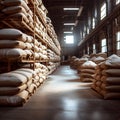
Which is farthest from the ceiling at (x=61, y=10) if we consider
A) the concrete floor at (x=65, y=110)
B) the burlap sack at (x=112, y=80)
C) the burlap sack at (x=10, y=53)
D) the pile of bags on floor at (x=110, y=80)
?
the concrete floor at (x=65, y=110)

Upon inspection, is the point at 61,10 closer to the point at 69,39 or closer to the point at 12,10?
the point at 69,39

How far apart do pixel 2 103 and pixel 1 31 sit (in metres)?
1.56

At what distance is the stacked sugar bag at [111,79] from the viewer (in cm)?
576

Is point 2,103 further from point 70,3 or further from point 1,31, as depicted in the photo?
point 70,3

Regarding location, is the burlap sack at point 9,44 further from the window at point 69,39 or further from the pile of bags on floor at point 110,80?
the window at point 69,39

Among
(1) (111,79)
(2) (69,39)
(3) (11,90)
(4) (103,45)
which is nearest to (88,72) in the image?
(1) (111,79)

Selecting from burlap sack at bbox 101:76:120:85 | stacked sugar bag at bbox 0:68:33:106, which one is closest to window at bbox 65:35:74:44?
burlap sack at bbox 101:76:120:85

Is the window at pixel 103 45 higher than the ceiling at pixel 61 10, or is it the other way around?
the ceiling at pixel 61 10

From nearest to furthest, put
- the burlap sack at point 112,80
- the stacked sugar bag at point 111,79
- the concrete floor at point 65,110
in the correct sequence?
the concrete floor at point 65,110 → the stacked sugar bag at point 111,79 → the burlap sack at point 112,80

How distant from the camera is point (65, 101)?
5.47 meters

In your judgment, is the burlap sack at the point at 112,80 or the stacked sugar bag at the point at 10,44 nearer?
the stacked sugar bag at the point at 10,44

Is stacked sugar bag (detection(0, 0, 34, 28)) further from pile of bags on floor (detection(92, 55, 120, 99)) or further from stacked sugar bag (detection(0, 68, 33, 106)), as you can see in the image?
pile of bags on floor (detection(92, 55, 120, 99))

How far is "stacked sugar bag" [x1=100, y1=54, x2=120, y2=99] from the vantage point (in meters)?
5.76

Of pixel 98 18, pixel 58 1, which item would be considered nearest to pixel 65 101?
pixel 98 18
